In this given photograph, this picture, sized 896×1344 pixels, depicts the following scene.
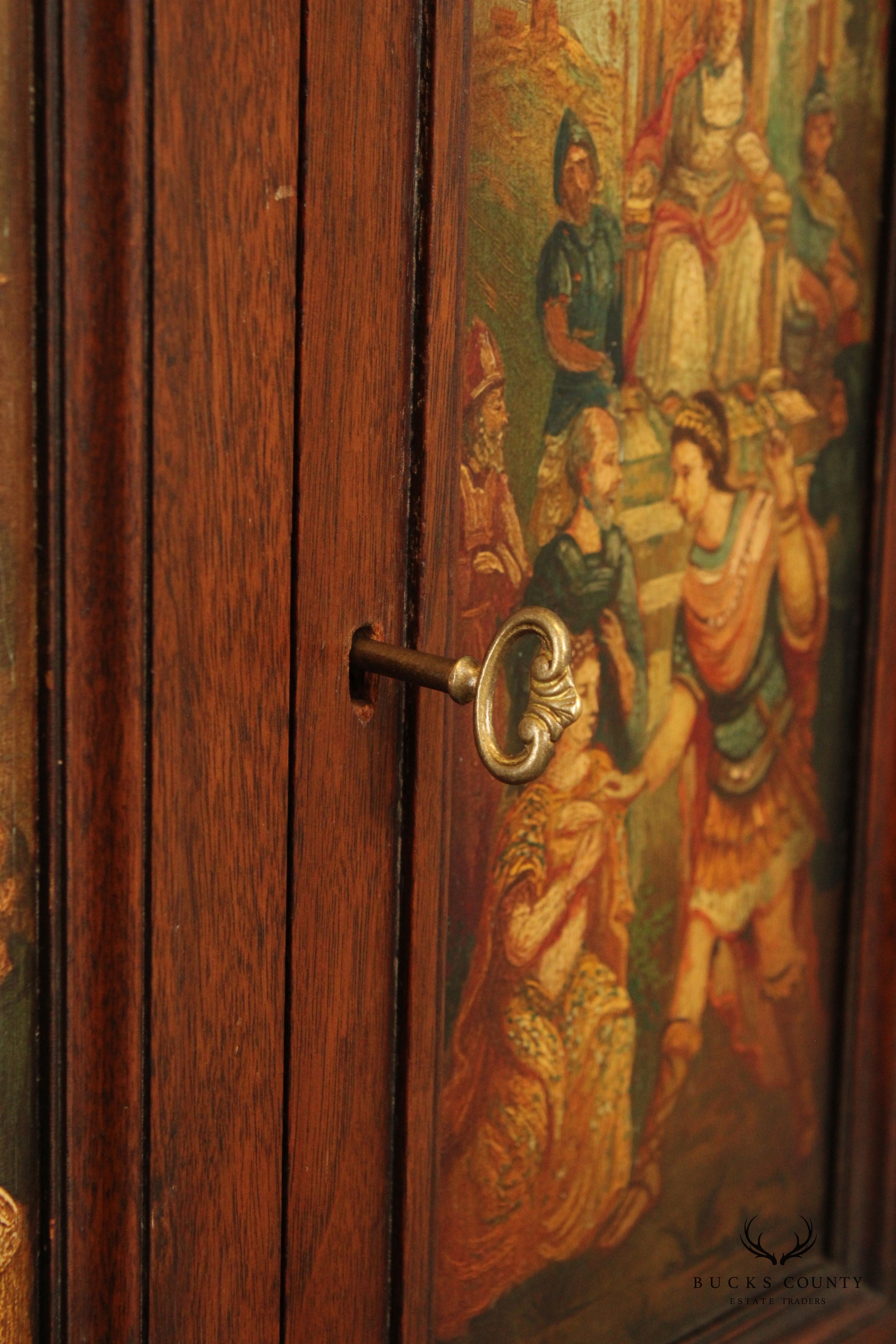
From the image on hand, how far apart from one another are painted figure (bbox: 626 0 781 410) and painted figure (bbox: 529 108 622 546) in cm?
3

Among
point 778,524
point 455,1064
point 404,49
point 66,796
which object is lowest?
point 455,1064

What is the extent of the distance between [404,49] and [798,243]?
0.41m

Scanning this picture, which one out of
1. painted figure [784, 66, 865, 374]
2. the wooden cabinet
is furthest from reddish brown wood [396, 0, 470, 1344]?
painted figure [784, 66, 865, 374]

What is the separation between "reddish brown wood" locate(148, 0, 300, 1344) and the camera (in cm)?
63

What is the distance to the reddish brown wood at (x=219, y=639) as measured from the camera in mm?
632

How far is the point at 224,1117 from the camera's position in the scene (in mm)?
704

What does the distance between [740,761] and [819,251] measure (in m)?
0.38

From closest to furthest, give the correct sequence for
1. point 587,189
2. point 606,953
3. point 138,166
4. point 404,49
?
1. point 138,166
2. point 404,49
3. point 587,189
4. point 606,953

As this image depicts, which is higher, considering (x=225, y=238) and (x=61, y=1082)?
(x=225, y=238)

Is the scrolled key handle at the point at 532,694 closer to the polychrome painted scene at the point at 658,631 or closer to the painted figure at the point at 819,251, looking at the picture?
the polychrome painted scene at the point at 658,631

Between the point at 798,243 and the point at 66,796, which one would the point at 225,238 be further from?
the point at 798,243

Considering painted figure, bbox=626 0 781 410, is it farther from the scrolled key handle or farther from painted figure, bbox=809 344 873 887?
the scrolled key handle

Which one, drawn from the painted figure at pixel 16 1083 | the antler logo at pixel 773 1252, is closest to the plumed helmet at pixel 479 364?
the painted figure at pixel 16 1083

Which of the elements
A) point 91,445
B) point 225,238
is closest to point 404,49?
point 225,238
